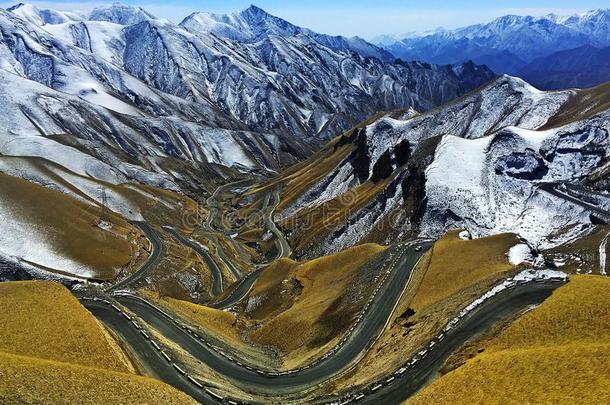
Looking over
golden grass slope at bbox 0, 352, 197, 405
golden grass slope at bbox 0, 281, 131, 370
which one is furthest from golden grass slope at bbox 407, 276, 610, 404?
golden grass slope at bbox 0, 281, 131, 370

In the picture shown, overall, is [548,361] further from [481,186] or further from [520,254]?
[481,186]

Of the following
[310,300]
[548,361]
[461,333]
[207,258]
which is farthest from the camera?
[207,258]

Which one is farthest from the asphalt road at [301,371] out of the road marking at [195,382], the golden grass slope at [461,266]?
the road marking at [195,382]

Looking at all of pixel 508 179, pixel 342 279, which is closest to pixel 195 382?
pixel 342 279

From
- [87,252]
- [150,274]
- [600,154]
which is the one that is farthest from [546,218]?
[87,252]

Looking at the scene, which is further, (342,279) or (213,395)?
(342,279)

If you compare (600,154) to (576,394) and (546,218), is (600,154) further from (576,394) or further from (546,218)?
(576,394)

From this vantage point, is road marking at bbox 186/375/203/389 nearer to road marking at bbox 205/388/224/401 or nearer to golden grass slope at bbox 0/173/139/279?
road marking at bbox 205/388/224/401
